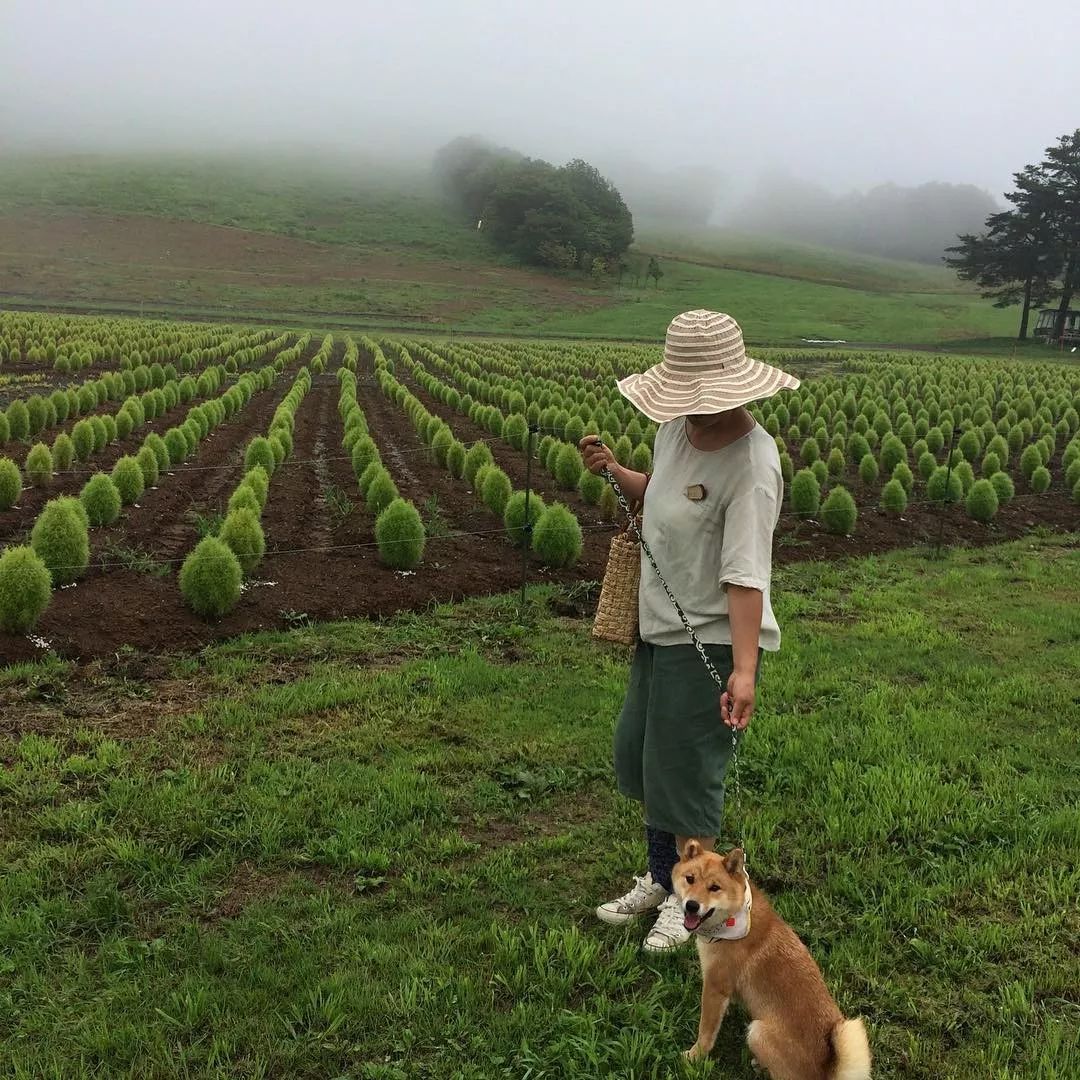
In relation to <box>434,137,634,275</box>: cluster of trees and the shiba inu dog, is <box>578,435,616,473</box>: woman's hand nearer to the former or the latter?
the shiba inu dog

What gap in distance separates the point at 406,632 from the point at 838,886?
4.20 m

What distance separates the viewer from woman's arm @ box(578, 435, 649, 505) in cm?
330

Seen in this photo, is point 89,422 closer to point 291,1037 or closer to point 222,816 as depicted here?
point 222,816

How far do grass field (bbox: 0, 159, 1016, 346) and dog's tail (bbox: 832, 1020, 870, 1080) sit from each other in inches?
2197

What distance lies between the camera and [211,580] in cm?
713

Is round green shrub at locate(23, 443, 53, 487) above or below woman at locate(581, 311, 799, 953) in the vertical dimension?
below

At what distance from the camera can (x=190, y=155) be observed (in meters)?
144

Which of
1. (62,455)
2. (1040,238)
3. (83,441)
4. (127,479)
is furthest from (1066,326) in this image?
(127,479)

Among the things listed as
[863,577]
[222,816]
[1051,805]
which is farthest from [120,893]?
[863,577]

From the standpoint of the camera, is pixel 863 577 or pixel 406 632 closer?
pixel 406 632

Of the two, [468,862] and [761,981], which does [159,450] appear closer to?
[468,862]

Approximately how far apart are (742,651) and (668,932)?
1338mm

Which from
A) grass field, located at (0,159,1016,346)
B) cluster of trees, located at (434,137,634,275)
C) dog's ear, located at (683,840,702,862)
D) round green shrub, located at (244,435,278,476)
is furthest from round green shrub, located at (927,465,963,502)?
cluster of trees, located at (434,137,634,275)

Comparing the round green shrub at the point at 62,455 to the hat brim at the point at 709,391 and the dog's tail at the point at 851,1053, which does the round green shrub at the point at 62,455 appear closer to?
the hat brim at the point at 709,391
